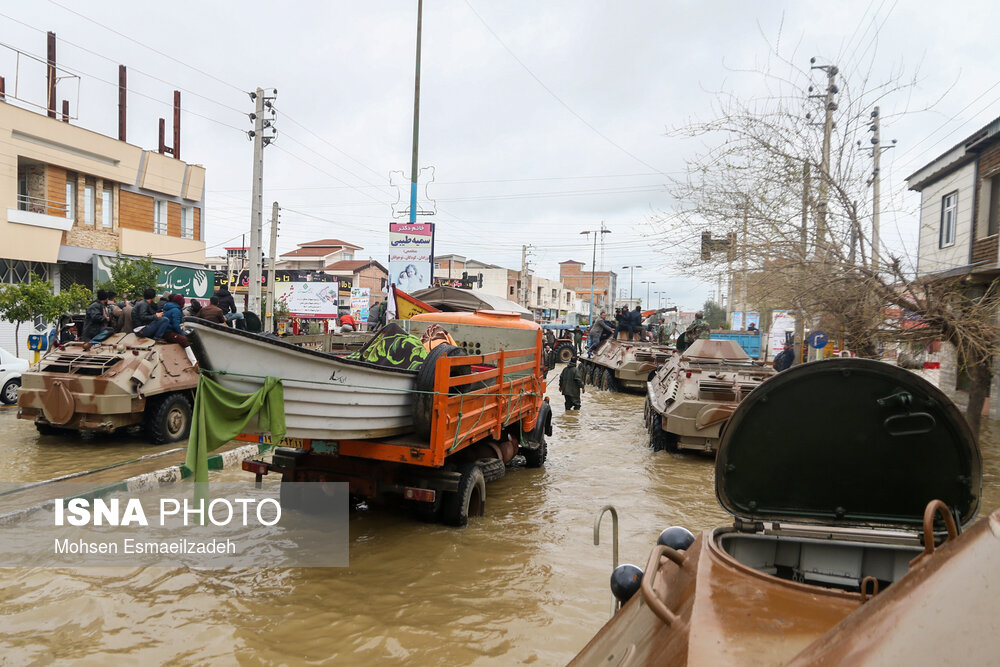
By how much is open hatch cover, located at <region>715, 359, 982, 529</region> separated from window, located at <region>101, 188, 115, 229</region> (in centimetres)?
2470

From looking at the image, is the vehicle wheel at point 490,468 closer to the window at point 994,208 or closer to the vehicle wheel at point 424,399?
the vehicle wheel at point 424,399

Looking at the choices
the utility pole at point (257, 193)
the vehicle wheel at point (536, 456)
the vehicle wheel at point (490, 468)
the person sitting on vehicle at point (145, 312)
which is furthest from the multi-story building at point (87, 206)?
the vehicle wheel at point (490, 468)

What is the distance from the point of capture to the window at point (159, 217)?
80.6ft

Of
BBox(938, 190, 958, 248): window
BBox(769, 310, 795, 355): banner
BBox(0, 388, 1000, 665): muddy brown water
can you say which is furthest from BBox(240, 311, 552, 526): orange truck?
BBox(769, 310, 795, 355): banner

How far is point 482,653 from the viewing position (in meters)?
3.98

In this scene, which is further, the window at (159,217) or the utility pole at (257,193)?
the window at (159,217)

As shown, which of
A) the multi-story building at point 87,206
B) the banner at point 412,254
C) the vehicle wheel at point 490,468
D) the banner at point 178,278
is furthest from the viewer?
the banner at point 178,278

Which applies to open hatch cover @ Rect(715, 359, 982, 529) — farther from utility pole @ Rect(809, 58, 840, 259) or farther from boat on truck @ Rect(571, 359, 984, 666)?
utility pole @ Rect(809, 58, 840, 259)

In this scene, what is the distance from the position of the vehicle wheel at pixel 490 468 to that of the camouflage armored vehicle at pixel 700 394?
12.1 feet

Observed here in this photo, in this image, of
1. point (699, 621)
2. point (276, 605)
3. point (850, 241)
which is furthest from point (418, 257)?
point (699, 621)

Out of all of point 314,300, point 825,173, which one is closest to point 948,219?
point 825,173

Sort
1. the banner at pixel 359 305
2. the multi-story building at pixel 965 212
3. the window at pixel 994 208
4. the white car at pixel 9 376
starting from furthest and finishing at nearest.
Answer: the banner at pixel 359 305
the window at pixel 994 208
the multi-story building at pixel 965 212
the white car at pixel 9 376

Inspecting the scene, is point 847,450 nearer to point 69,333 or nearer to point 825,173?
point 825,173

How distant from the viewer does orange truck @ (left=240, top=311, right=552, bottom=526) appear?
5293 millimetres
